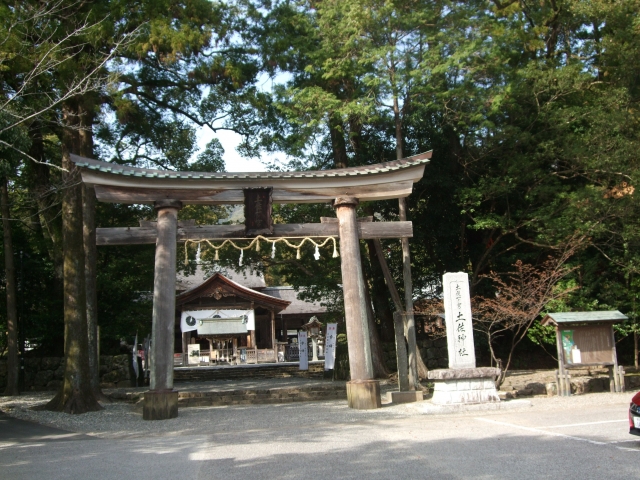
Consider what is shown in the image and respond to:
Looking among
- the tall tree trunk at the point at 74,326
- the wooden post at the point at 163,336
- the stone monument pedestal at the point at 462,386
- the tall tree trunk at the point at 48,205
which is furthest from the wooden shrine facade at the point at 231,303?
the stone monument pedestal at the point at 462,386

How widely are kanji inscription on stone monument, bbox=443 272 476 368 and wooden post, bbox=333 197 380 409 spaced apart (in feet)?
5.39

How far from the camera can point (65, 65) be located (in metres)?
12.6

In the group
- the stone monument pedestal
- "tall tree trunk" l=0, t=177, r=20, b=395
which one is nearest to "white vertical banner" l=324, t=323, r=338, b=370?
the stone monument pedestal

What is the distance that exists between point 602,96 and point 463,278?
32.1 ft

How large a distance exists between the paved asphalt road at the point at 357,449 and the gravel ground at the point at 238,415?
10 cm

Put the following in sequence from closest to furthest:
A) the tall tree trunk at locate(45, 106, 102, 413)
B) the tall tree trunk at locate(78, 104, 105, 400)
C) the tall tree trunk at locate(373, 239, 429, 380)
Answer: the tall tree trunk at locate(45, 106, 102, 413) < the tall tree trunk at locate(78, 104, 105, 400) < the tall tree trunk at locate(373, 239, 429, 380)

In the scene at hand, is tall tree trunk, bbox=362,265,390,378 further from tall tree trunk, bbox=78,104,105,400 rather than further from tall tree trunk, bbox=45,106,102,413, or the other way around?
tall tree trunk, bbox=45,106,102,413

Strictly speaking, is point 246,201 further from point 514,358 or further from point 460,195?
point 514,358

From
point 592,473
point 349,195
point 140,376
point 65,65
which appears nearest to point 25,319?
point 140,376

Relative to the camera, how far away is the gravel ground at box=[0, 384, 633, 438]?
997 centimetres

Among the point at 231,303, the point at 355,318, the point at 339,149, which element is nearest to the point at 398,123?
the point at 339,149

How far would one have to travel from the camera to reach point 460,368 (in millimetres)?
10641

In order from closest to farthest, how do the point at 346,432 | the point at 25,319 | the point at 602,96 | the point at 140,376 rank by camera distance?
the point at 346,432
the point at 602,96
the point at 25,319
the point at 140,376

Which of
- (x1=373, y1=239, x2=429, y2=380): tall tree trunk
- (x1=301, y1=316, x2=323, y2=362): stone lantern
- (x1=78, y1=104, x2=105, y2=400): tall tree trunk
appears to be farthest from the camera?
(x1=301, y1=316, x2=323, y2=362): stone lantern
